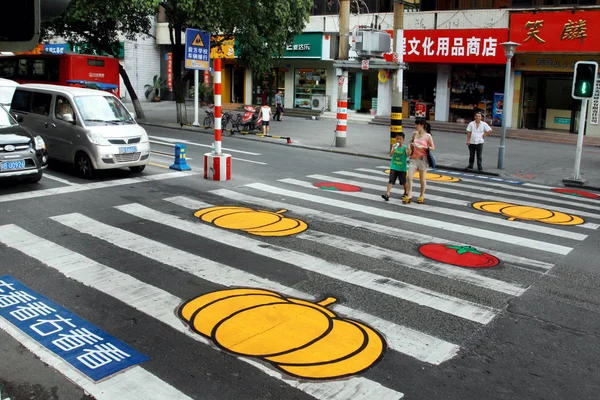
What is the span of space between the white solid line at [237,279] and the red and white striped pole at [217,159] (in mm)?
4281

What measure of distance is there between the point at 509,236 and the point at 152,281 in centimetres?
602

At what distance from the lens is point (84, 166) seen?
46.3 feet

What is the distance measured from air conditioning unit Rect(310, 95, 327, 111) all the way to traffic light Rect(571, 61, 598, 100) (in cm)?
2104

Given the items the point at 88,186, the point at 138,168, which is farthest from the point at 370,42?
the point at 88,186

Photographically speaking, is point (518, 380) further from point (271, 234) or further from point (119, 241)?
point (119, 241)

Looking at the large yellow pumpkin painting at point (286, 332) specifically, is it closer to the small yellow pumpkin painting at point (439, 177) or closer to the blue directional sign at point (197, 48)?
the small yellow pumpkin painting at point (439, 177)

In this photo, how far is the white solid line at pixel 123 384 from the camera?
4941mm

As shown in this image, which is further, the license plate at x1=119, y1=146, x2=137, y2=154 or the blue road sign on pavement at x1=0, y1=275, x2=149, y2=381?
the license plate at x1=119, y1=146, x2=137, y2=154

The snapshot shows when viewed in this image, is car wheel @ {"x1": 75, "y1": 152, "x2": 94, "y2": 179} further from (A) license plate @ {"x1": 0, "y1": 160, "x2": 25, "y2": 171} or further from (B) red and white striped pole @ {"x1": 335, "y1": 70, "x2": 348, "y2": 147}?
(B) red and white striped pole @ {"x1": 335, "y1": 70, "x2": 348, "y2": 147}

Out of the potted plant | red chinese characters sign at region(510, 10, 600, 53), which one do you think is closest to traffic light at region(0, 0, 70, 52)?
red chinese characters sign at region(510, 10, 600, 53)

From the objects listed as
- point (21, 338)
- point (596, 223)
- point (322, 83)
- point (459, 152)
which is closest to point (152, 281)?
point (21, 338)

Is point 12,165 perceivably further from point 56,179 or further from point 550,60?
point 550,60

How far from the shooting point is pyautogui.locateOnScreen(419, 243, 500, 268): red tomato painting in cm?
863

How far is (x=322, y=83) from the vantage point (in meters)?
36.8
